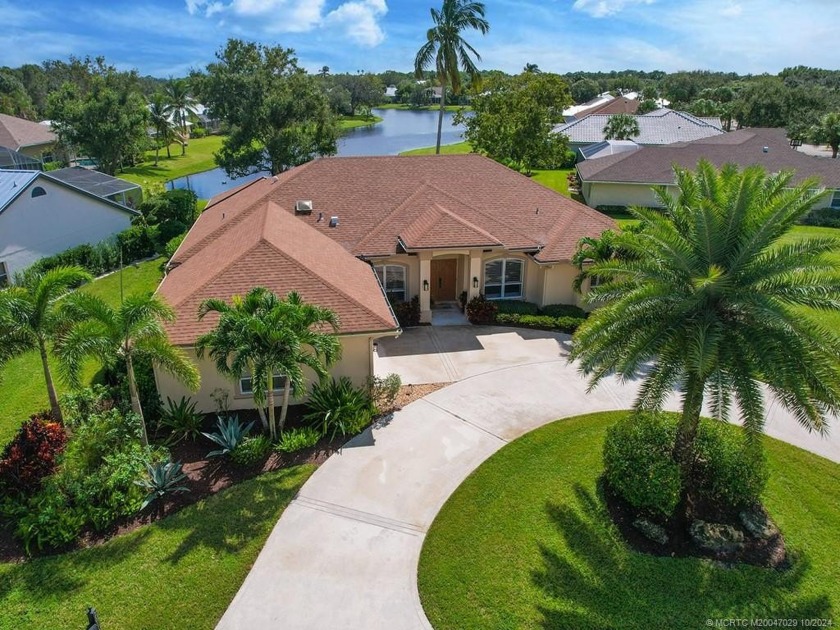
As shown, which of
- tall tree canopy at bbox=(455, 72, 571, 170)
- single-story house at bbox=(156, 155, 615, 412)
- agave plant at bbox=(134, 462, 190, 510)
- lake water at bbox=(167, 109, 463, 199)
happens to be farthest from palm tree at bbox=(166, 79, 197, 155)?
agave plant at bbox=(134, 462, 190, 510)

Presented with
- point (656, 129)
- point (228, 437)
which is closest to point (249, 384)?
point (228, 437)

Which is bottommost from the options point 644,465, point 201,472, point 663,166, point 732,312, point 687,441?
point 201,472

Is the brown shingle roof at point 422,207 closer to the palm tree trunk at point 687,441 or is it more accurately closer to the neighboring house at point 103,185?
the neighboring house at point 103,185

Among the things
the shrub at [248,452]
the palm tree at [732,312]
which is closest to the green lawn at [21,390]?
the shrub at [248,452]

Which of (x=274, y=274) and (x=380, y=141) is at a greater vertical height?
(x=380, y=141)

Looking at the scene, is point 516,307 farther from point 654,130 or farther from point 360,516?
point 654,130
